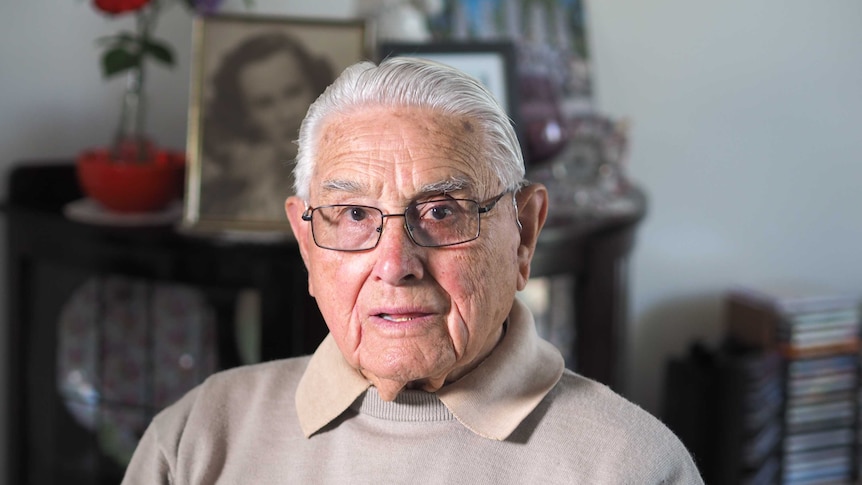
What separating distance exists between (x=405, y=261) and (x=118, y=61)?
145 cm

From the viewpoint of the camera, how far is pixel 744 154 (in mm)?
3053

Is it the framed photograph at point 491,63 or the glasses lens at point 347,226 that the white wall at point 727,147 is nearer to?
the framed photograph at point 491,63

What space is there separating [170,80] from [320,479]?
1682mm

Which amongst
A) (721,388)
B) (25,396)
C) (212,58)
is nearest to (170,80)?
(212,58)

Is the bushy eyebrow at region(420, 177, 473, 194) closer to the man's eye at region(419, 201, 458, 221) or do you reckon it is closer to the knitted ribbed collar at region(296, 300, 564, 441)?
the man's eye at region(419, 201, 458, 221)

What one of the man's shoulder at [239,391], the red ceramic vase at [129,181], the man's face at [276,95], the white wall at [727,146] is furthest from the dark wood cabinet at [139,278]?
the man's shoulder at [239,391]

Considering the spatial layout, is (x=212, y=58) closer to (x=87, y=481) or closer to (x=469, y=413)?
(x=87, y=481)

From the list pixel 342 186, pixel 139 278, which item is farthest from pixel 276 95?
pixel 342 186

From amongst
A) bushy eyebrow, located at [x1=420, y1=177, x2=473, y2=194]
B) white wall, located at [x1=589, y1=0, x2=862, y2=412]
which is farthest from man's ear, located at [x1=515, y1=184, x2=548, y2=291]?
white wall, located at [x1=589, y1=0, x2=862, y2=412]

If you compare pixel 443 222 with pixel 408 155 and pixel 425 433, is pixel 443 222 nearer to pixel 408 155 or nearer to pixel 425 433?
pixel 408 155

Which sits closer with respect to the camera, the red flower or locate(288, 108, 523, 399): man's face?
locate(288, 108, 523, 399): man's face

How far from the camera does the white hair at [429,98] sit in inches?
39.6

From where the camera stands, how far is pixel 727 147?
3.04 meters

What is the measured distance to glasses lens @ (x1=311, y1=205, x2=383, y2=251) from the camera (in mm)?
1011
